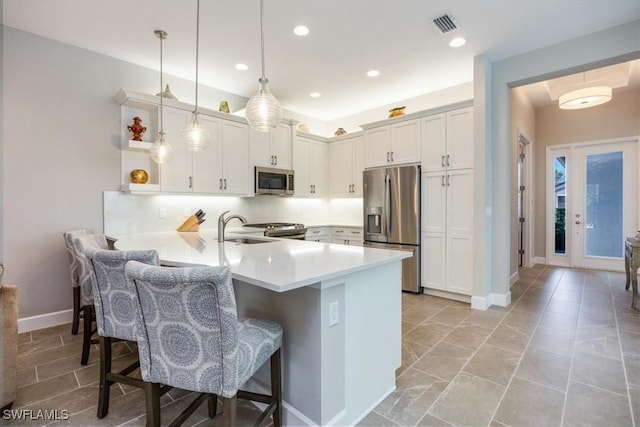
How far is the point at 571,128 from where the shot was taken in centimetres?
566

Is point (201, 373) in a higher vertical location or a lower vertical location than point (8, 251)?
lower

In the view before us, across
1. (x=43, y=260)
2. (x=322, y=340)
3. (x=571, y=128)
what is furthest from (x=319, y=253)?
(x=571, y=128)

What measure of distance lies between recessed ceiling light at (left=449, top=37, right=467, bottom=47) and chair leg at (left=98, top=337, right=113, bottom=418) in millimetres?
3863

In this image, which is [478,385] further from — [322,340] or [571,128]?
[571,128]

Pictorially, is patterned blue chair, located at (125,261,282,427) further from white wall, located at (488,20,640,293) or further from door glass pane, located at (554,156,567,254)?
door glass pane, located at (554,156,567,254)

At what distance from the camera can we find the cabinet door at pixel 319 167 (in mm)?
5267

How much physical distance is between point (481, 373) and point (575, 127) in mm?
5656

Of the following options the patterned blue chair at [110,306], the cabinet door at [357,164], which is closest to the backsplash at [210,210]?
the cabinet door at [357,164]

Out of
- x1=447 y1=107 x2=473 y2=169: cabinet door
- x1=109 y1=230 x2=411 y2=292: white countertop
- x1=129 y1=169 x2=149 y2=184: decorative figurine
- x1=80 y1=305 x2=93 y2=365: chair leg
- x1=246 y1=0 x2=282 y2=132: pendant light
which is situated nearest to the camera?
x1=109 y1=230 x2=411 y2=292: white countertop

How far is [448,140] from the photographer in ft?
12.5

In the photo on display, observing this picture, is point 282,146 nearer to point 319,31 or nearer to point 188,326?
point 319,31

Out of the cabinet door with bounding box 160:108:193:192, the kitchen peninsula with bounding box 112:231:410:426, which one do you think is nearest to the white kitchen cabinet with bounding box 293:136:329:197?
the cabinet door with bounding box 160:108:193:192

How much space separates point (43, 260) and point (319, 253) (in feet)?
9.81

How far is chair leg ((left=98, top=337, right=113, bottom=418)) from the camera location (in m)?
1.71
